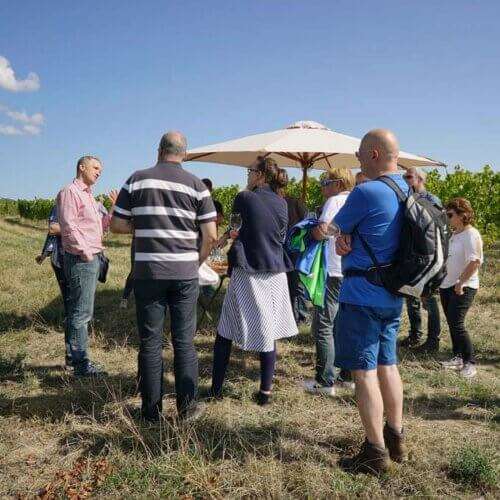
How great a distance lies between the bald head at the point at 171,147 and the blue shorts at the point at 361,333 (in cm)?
151

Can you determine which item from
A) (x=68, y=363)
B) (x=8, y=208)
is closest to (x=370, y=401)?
(x=68, y=363)

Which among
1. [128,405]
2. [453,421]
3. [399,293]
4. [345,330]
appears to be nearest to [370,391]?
[345,330]

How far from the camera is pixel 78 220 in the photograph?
13.6 ft

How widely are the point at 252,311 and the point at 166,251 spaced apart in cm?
90

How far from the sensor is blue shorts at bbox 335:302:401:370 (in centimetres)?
261

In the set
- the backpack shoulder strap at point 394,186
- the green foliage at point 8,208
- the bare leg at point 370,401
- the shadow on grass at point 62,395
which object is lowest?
the shadow on grass at point 62,395

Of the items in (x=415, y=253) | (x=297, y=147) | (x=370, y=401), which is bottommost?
(x=370, y=401)

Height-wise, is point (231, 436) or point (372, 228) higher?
point (372, 228)

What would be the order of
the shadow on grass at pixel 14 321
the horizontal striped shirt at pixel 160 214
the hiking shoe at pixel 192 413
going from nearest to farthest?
the horizontal striped shirt at pixel 160 214 < the hiking shoe at pixel 192 413 < the shadow on grass at pixel 14 321

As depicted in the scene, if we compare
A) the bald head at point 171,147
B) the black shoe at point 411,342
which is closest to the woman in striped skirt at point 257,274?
the bald head at point 171,147

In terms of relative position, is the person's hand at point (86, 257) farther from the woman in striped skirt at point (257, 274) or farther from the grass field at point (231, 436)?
the woman in striped skirt at point (257, 274)

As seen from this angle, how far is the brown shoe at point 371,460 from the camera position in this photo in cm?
267

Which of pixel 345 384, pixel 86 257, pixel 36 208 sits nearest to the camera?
pixel 86 257

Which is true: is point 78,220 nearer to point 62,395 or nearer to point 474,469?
point 62,395
